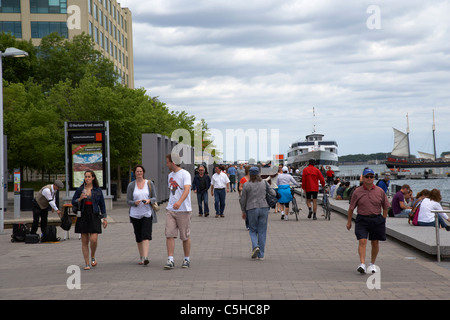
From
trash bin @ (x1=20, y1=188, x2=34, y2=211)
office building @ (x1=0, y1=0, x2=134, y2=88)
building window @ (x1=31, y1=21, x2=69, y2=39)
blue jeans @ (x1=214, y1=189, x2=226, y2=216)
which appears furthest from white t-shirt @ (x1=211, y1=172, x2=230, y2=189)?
building window @ (x1=31, y1=21, x2=69, y2=39)

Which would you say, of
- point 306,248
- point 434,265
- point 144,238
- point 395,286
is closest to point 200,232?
point 306,248

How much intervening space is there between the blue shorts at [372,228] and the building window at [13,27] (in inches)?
2509

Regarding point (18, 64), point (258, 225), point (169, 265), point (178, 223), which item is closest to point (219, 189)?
point (258, 225)

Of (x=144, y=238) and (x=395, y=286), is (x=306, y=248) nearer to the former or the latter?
(x=144, y=238)

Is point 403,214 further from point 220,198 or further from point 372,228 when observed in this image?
point 372,228

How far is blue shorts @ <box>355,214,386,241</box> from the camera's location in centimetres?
931

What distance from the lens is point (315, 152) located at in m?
82.4

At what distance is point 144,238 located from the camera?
10352 mm

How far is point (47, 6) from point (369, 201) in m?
64.3

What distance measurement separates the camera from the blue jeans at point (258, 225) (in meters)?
11.0

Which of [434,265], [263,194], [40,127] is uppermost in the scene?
[40,127]

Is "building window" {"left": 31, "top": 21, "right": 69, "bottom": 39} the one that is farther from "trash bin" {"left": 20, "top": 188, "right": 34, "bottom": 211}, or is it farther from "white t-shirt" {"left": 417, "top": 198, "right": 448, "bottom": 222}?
"white t-shirt" {"left": 417, "top": 198, "right": 448, "bottom": 222}
